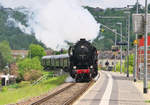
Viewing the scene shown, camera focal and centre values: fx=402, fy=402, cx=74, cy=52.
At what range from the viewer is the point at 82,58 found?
3762 centimetres

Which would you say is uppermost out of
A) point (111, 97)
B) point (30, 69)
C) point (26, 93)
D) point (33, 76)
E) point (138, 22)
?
point (138, 22)

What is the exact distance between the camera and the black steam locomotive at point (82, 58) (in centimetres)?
3762

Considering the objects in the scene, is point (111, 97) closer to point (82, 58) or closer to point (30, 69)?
point (82, 58)

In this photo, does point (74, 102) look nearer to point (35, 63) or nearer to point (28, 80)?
point (28, 80)

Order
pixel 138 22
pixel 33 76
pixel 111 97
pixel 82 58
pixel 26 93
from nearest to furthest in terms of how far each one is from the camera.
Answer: pixel 111 97
pixel 138 22
pixel 26 93
pixel 82 58
pixel 33 76

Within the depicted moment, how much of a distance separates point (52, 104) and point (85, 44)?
17.0m

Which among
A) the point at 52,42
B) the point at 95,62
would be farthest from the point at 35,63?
the point at 95,62

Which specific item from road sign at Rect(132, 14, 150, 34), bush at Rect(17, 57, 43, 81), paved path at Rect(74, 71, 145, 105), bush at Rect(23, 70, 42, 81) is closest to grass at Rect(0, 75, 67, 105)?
paved path at Rect(74, 71, 145, 105)

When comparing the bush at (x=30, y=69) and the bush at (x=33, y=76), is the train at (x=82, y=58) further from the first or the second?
the bush at (x=30, y=69)

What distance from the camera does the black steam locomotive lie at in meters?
37.6

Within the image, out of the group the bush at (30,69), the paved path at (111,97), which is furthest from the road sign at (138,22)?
the bush at (30,69)

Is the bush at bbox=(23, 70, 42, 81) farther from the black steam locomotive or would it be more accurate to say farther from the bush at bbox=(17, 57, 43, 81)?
the black steam locomotive

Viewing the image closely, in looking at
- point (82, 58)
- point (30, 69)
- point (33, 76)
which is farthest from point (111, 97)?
point (30, 69)

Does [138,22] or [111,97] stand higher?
[138,22]
